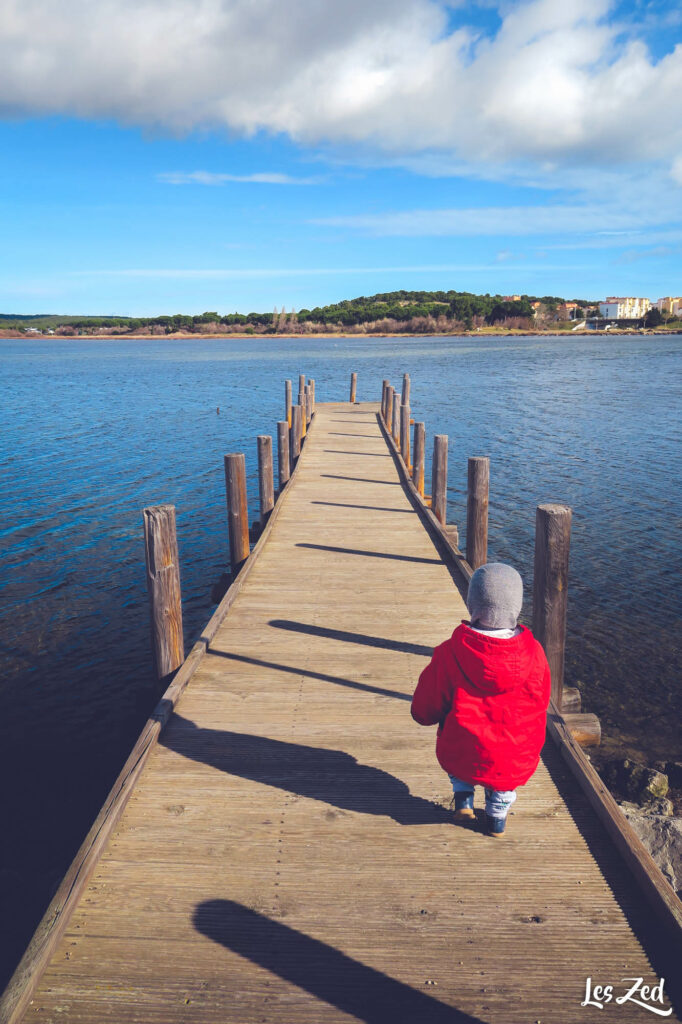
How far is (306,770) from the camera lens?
4.24 m

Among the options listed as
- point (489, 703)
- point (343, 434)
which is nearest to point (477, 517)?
point (489, 703)

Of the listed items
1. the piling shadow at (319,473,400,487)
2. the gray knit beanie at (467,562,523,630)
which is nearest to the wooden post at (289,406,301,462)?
the piling shadow at (319,473,400,487)

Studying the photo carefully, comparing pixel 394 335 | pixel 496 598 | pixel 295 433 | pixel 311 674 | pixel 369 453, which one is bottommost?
pixel 311 674

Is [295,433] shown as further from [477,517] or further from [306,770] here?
[306,770]

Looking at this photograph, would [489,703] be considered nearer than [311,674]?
Yes

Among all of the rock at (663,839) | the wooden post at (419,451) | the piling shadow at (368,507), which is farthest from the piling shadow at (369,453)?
the rock at (663,839)

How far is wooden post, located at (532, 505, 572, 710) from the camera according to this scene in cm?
508

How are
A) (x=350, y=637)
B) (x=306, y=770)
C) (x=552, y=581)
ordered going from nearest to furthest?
(x=306, y=770) → (x=552, y=581) → (x=350, y=637)

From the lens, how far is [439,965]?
2.86 metres

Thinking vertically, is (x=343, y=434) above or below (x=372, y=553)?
above

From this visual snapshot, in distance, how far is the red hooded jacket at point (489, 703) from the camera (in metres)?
3.20

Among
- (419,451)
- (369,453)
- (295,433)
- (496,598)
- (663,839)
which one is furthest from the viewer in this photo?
(295,433)

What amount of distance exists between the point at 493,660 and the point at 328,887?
142 cm

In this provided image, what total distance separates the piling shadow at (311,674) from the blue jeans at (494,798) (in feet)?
5.06
